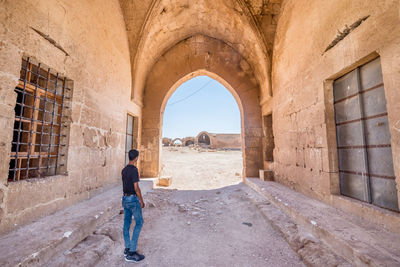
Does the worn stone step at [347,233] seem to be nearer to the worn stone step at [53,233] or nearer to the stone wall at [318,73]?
the stone wall at [318,73]

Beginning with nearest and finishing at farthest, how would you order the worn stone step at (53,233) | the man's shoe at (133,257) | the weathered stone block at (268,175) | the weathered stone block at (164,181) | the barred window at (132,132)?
1. the worn stone step at (53,233)
2. the man's shoe at (133,257)
3. the weathered stone block at (268,175)
4. the barred window at (132,132)
5. the weathered stone block at (164,181)

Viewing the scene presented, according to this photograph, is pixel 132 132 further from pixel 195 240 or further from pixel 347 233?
pixel 347 233

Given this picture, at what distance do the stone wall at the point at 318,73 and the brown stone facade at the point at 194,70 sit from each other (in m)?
0.02

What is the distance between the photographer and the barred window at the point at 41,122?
8.08 feet

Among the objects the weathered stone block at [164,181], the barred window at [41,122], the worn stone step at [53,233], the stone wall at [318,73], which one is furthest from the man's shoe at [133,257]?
the weathered stone block at [164,181]

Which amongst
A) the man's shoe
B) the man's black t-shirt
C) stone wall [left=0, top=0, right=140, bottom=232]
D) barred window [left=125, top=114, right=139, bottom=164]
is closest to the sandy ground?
the man's shoe

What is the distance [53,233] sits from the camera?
6.59 ft

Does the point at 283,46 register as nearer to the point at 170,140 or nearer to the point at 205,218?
the point at 205,218

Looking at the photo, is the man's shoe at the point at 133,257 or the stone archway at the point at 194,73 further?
the stone archway at the point at 194,73

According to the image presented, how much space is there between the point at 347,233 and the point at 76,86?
15.2 ft

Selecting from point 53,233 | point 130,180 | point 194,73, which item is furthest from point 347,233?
point 194,73

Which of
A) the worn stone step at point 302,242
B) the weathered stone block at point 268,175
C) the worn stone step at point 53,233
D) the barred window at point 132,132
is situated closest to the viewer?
the worn stone step at point 53,233

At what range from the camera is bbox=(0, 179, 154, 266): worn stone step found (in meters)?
1.60

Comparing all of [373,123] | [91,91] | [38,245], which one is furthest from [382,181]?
[91,91]
